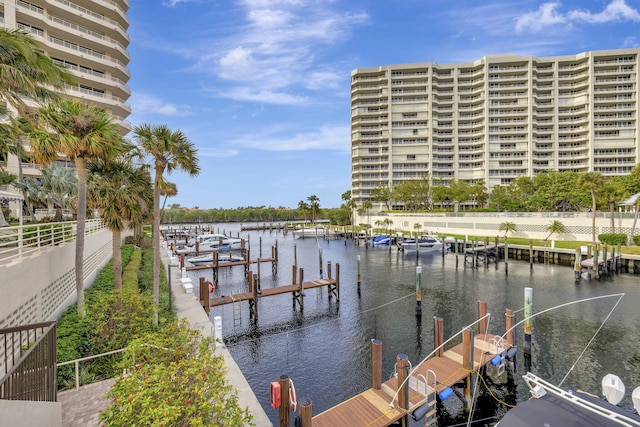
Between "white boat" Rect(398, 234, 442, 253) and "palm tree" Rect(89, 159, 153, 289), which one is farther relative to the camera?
"white boat" Rect(398, 234, 442, 253)

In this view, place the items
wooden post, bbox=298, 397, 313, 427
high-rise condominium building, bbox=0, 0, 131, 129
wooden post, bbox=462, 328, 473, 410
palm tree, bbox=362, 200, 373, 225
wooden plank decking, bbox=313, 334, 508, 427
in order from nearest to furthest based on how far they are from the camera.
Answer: wooden post, bbox=298, 397, 313, 427, wooden plank decking, bbox=313, 334, 508, 427, wooden post, bbox=462, 328, 473, 410, high-rise condominium building, bbox=0, 0, 131, 129, palm tree, bbox=362, 200, 373, 225

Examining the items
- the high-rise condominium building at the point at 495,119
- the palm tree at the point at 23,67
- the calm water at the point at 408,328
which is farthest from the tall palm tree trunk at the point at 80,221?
the high-rise condominium building at the point at 495,119

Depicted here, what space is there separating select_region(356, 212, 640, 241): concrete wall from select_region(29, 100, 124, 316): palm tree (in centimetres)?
6460

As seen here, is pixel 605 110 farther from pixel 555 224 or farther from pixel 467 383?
pixel 467 383

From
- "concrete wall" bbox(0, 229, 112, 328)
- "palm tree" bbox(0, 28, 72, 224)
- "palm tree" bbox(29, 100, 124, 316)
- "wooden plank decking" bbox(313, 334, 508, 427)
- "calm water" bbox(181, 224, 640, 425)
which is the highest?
"palm tree" bbox(0, 28, 72, 224)

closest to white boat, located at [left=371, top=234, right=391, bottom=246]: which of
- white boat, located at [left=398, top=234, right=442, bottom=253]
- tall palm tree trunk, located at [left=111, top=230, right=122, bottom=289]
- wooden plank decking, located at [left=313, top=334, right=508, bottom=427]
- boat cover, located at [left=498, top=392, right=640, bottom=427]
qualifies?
white boat, located at [left=398, top=234, right=442, bottom=253]

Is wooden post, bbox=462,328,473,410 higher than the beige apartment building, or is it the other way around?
the beige apartment building

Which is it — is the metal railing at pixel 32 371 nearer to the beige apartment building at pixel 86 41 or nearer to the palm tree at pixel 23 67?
the palm tree at pixel 23 67

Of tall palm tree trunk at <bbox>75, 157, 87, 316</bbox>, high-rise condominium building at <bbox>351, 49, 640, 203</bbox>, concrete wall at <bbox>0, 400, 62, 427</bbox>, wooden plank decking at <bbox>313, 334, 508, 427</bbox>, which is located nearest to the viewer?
concrete wall at <bbox>0, 400, 62, 427</bbox>

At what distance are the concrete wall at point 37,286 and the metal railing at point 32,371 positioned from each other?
9.86 feet

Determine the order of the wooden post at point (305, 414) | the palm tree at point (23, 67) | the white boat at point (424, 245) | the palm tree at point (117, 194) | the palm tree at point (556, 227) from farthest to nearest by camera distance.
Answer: the white boat at point (424, 245) < the palm tree at point (556, 227) < the palm tree at point (117, 194) < the palm tree at point (23, 67) < the wooden post at point (305, 414)

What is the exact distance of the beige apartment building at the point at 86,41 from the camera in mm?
44759

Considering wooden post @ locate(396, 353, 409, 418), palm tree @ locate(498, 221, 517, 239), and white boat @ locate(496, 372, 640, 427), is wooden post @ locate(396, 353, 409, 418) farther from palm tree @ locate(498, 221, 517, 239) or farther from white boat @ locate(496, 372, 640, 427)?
palm tree @ locate(498, 221, 517, 239)

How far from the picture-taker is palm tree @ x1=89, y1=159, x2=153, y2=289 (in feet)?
55.6
